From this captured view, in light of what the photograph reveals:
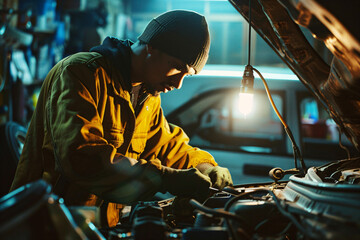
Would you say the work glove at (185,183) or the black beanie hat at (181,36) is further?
the black beanie hat at (181,36)

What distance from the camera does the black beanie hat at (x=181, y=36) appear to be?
2.05 metres

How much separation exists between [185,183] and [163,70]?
72 centimetres

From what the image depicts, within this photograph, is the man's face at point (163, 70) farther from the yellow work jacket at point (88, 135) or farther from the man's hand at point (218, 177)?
the man's hand at point (218, 177)

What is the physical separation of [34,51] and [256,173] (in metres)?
4.47

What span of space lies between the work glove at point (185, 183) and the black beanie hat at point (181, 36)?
691 mm

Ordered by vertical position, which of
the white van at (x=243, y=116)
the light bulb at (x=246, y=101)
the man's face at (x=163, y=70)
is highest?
the man's face at (x=163, y=70)

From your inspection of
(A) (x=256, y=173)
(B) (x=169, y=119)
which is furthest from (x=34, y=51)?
(A) (x=256, y=173)

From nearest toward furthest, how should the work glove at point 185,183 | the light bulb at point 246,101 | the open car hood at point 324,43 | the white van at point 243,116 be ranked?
the open car hood at point 324,43 → the work glove at point 185,183 → the light bulb at point 246,101 → the white van at point 243,116

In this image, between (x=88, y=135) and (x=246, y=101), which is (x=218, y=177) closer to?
(x=246, y=101)

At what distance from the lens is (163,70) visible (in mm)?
2121

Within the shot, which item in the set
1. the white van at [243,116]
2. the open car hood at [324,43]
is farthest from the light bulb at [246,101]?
the white van at [243,116]

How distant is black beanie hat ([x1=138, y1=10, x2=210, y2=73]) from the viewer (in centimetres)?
205

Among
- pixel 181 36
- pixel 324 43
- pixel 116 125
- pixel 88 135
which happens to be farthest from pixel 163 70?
pixel 324 43

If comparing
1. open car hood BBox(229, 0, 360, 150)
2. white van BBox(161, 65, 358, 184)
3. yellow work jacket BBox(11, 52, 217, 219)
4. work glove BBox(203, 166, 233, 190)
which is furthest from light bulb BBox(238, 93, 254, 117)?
white van BBox(161, 65, 358, 184)
